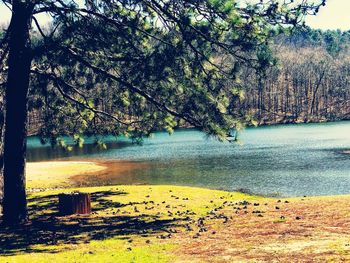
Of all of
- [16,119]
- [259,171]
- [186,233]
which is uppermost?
[16,119]

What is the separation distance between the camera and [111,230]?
15.5m

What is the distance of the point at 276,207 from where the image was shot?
1816 cm

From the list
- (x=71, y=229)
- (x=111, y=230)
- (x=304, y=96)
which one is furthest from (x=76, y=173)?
(x=304, y=96)

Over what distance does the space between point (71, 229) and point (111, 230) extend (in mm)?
1498

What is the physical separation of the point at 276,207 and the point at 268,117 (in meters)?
145

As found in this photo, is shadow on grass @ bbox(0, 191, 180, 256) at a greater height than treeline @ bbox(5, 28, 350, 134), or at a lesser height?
lesser

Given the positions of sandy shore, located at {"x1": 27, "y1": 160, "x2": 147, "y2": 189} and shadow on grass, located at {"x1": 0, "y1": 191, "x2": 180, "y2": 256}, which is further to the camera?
sandy shore, located at {"x1": 27, "y1": 160, "x2": 147, "y2": 189}

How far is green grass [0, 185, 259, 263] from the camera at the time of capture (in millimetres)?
12469

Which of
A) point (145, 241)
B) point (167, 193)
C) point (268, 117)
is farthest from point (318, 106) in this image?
point (145, 241)

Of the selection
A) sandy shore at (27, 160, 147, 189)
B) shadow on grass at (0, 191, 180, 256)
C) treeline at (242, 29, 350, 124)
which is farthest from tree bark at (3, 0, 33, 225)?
treeline at (242, 29, 350, 124)

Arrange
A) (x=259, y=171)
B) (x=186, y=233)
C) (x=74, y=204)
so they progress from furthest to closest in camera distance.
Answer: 1. (x=259, y=171)
2. (x=74, y=204)
3. (x=186, y=233)

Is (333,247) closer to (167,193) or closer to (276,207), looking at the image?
(276,207)

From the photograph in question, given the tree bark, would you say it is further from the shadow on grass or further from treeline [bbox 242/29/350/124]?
treeline [bbox 242/29/350/124]

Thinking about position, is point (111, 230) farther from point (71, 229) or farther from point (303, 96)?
point (303, 96)
